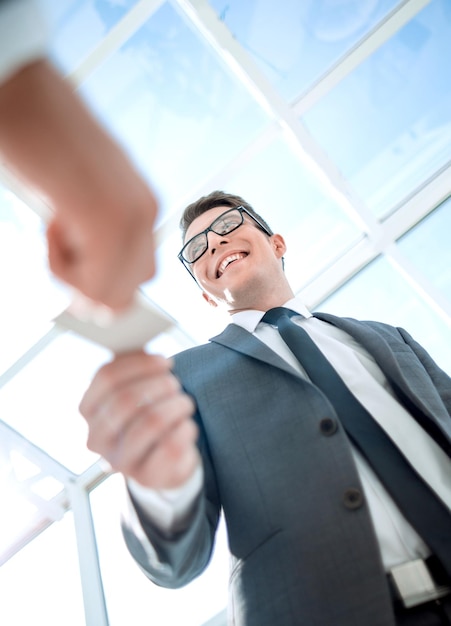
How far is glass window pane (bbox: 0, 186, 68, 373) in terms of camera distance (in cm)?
302

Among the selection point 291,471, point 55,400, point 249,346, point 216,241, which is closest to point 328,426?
point 291,471

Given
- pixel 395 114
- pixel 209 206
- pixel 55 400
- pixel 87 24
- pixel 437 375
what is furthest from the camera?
pixel 55 400

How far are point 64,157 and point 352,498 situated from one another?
29.1 inches

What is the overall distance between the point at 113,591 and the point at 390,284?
11.2 feet

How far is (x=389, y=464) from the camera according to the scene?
0.86 m

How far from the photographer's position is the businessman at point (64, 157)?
0.29m

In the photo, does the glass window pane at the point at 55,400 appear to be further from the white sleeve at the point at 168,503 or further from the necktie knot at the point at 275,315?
the white sleeve at the point at 168,503

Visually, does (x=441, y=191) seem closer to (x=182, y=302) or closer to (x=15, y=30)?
(x=182, y=302)

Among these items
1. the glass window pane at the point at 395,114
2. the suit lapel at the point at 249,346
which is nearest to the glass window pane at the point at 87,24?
the glass window pane at the point at 395,114

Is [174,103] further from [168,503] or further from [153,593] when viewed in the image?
[153,593]

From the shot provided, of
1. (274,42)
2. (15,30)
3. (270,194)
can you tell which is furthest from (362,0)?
(15,30)

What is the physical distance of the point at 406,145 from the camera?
358 cm

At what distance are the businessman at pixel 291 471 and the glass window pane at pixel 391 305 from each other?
241 cm

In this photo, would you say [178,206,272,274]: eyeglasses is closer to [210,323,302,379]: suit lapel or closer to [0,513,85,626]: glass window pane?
[210,323,302,379]: suit lapel
